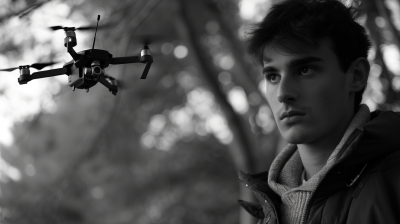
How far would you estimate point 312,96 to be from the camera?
1949 mm

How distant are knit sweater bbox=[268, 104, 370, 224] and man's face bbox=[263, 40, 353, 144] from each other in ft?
0.26

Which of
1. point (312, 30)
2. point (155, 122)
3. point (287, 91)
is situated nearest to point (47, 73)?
point (287, 91)

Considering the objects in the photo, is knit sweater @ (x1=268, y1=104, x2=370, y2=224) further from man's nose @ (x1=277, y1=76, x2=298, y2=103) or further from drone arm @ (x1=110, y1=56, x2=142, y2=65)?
drone arm @ (x1=110, y1=56, x2=142, y2=65)

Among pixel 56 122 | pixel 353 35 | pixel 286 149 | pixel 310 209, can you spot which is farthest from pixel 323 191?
pixel 56 122

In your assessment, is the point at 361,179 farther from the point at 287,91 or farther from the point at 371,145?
the point at 287,91

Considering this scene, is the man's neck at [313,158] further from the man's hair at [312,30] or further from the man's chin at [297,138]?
the man's hair at [312,30]

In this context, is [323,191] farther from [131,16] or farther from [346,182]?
[131,16]

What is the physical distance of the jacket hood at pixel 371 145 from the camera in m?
1.78

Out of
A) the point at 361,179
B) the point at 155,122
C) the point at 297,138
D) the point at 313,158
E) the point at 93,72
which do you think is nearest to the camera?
the point at 93,72

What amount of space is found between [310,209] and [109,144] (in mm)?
3516

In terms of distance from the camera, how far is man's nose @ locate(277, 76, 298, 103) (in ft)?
6.40

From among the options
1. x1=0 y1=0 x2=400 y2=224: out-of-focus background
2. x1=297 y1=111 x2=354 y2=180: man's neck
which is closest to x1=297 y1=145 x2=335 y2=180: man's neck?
x1=297 y1=111 x2=354 y2=180: man's neck

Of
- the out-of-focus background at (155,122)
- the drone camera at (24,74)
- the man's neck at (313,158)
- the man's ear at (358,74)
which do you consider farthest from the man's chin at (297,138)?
the out-of-focus background at (155,122)

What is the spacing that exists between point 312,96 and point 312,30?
Answer: 29cm
